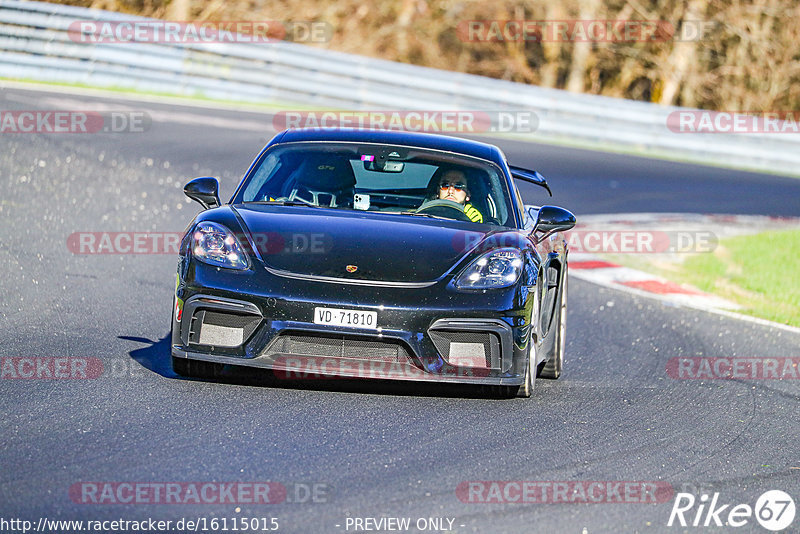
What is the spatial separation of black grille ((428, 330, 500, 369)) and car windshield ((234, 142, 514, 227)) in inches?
44.0

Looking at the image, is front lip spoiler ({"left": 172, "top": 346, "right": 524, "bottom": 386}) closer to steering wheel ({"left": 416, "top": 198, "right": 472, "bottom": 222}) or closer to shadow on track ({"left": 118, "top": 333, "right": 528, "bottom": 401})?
shadow on track ({"left": 118, "top": 333, "right": 528, "bottom": 401})

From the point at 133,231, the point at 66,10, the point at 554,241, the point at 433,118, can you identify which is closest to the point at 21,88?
the point at 66,10

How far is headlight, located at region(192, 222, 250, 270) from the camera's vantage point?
20.6ft

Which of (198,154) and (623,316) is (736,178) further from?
(623,316)

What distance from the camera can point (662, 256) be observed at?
14.3 m

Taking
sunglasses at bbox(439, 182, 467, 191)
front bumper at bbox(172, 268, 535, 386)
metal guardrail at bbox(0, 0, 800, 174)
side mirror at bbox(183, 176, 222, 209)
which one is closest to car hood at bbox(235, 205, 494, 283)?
front bumper at bbox(172, 268, 535, 386)

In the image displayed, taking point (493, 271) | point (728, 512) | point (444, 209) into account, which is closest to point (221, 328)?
point (493, 271)

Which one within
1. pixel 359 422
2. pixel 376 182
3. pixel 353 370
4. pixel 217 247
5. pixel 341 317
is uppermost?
pixel 376 182

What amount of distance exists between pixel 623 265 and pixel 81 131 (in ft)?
24.2

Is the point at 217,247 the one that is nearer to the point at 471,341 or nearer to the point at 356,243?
the point at 356,243

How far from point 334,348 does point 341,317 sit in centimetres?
17

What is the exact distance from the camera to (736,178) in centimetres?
2227

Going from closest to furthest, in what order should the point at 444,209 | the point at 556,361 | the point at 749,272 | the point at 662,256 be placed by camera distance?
the point at 444,209
the point at 556,361
the point at 749,272
the point at 662,256

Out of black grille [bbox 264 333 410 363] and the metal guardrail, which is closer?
black grille [bbox 264 333 410 363]
